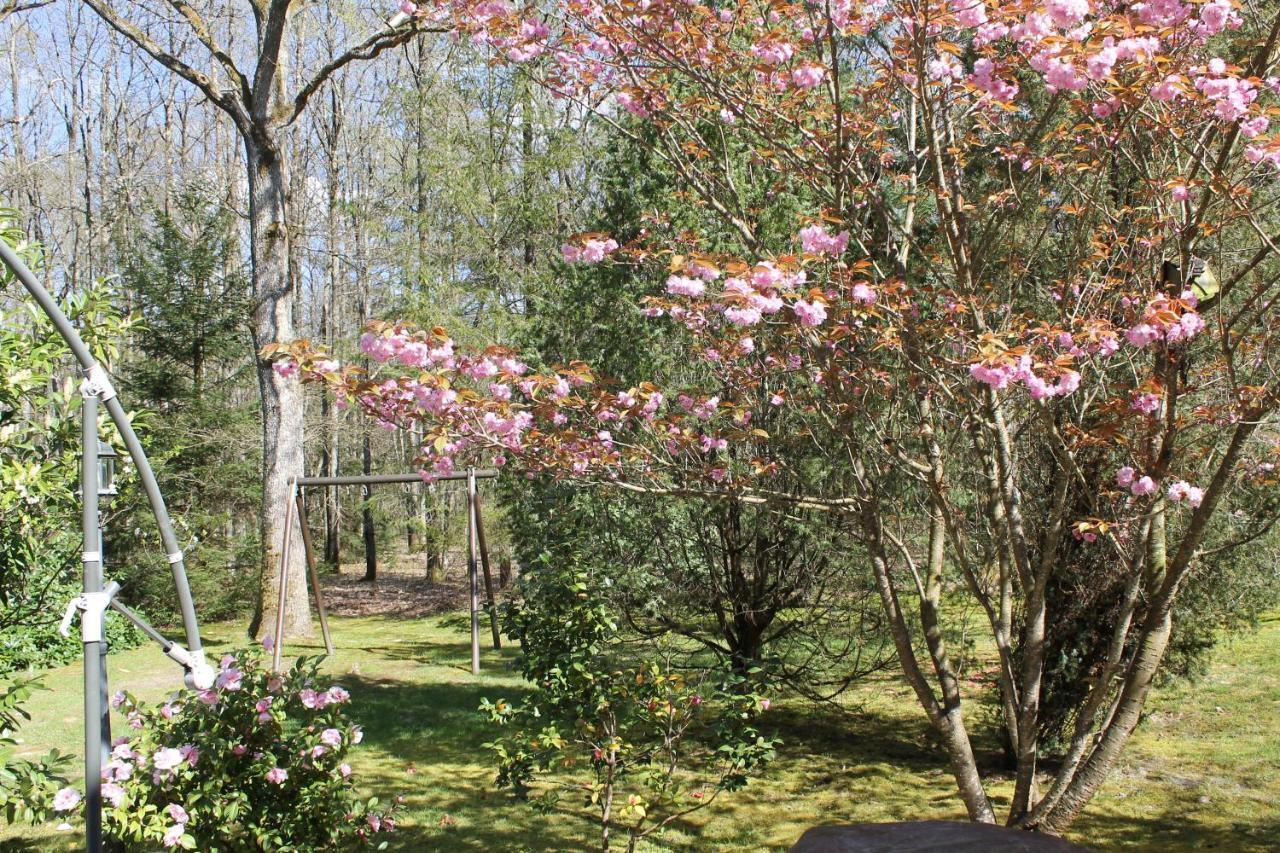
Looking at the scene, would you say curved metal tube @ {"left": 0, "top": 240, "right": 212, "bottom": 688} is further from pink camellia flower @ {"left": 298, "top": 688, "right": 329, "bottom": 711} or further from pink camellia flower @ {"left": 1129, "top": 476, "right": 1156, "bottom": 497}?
pink camellia flower @ {"left": 1129, "top": 476, "right": 1156, "bottom": 497}

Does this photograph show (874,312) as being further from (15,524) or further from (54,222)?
(54,222)

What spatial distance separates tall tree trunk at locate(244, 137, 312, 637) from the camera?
10438mm

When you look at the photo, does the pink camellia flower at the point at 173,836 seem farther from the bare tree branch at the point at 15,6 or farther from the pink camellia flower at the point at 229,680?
the bare tree branch at the point at 15,6

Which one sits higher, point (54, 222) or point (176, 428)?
point (54, 222)

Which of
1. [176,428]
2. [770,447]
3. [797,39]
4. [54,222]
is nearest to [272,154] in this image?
[176,428]

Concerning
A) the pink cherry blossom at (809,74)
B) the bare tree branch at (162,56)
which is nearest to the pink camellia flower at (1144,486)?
the pink cherry blossom at (809,74)

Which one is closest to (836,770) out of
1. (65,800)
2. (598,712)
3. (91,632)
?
(598,712)

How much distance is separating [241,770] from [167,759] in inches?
14.4

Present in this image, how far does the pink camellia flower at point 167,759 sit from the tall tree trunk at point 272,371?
753 centimetres

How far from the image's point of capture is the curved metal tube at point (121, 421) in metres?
2.22

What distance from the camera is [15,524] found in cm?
349

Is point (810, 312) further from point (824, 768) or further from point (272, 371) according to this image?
point (272, 371)

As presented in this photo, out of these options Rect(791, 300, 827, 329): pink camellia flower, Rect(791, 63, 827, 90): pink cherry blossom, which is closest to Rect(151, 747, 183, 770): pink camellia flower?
Rect(791, 300, 827, 329): pink camellia flower

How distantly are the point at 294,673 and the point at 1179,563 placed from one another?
3.23 metres
